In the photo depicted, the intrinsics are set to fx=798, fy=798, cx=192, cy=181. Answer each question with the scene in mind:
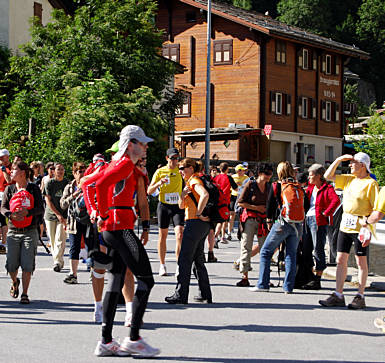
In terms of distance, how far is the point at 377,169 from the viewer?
1716 inches

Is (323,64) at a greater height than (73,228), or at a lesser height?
greater

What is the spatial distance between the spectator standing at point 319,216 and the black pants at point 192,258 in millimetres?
2443

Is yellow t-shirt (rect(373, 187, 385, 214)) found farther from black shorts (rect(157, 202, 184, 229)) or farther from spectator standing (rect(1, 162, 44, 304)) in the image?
black shorts (rect(157, 202, 184, 229))

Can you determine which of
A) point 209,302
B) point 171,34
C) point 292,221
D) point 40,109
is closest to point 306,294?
point 292,221

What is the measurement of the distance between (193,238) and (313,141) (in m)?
46.3

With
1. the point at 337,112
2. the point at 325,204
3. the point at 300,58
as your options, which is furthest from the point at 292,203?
the point at 337,112

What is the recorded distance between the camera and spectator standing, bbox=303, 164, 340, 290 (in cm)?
1213

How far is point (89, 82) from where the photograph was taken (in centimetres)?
2952

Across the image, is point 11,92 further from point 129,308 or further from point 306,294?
point 129,308

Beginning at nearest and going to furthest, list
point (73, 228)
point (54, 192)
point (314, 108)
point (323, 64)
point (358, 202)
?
point (358, 202), point (73, 228), point (54, 192), point (314, 108), point (323, 64)

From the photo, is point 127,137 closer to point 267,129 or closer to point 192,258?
point 192,258

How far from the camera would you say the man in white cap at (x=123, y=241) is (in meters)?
6.73

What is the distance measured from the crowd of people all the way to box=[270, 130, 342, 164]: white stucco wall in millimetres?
37207

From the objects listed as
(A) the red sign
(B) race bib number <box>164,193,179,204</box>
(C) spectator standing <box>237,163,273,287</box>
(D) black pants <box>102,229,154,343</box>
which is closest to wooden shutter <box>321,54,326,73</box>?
(A) the red sign
